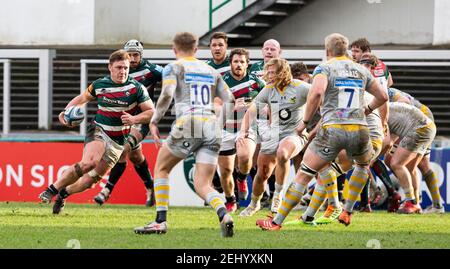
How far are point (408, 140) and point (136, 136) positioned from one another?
3731 mm

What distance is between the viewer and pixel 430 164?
1928cm

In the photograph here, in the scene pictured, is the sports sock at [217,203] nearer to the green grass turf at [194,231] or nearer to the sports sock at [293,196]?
the green grass turf at [194,231]

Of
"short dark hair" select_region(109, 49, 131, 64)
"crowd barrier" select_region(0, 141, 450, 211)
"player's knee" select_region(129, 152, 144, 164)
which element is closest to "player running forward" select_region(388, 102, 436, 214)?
"crowd barrier" select_region(0, 141, 450, 211)

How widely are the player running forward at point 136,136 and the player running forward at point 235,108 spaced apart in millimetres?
1237

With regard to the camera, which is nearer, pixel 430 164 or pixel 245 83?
pixel 245 83

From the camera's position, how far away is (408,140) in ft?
59.5

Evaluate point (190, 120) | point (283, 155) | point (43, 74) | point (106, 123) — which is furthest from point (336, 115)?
point (43, 74)

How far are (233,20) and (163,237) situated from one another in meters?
15.1

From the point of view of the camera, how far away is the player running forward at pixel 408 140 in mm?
18109

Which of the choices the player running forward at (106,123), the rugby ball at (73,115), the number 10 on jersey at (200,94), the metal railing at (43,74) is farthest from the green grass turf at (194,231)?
the metal railing at (43,74)

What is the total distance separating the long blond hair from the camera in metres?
16.1

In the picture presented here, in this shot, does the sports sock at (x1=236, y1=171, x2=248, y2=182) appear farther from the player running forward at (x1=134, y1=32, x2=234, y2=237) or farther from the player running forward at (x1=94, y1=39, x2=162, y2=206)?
the player running forward at (x1=134, y1=32, x2=234, y2=237)
